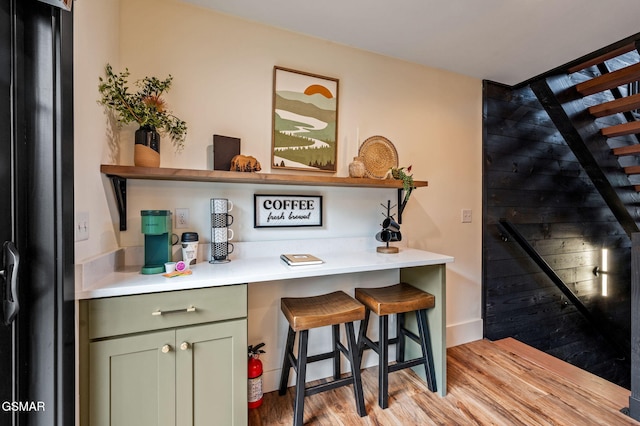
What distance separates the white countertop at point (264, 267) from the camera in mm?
1159

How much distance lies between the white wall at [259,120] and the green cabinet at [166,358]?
0.34m

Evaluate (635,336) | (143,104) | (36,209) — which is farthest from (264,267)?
(635,336)

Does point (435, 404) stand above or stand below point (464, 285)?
below

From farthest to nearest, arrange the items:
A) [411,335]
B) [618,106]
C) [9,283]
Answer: [618,106] → [411,335] → [9,283]

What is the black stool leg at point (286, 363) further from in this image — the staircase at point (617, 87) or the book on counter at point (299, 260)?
A: the staircase at point (617, 87)

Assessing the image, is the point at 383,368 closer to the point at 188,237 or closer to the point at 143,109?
the point at 188,237

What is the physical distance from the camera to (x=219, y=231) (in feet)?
5.25

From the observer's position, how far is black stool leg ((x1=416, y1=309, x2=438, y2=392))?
181cm

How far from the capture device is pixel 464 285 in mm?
2469

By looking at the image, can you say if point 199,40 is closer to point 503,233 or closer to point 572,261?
point 503,233

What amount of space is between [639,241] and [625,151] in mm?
1300

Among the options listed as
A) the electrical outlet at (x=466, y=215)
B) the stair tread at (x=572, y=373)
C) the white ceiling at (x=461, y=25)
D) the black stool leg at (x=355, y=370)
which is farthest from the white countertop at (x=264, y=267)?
the white ceiling at (x=461, y=25)

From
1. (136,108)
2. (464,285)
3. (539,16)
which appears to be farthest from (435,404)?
(539,16)

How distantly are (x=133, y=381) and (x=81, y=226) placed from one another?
0.65m
